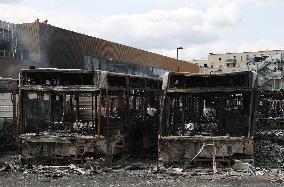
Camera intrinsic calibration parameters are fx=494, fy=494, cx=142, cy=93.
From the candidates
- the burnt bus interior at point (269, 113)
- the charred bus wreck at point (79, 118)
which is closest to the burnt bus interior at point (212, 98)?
the charred bus wreck at point (79, 118)

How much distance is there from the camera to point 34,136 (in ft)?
43.1

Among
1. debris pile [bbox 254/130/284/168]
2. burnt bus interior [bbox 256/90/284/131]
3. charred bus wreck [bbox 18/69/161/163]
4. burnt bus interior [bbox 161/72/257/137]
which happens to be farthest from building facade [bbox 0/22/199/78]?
burnt bus interior [bbox 161/72/257/137]

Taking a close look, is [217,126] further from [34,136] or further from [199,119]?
[34,136]

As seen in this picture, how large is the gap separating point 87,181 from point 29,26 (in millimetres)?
24186

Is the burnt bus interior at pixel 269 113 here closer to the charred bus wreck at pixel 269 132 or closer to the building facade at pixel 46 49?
the charred bus wreck at pixel 269 132

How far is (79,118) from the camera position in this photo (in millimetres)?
16000

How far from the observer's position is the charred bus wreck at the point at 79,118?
12875 millimetres

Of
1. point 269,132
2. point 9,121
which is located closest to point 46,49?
point 9,121

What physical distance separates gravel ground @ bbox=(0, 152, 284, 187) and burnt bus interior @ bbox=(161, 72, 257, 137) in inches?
44.6

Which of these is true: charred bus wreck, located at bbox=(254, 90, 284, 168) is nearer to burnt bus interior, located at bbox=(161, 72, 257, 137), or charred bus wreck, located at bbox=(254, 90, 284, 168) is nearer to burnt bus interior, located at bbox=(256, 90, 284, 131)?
burnt bus interior, located at bbox=(256, 90, 284, 131)

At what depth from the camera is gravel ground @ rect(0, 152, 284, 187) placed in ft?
34.5

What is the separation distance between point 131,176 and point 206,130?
10.2 feet

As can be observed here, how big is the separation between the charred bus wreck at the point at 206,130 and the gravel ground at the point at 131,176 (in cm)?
43

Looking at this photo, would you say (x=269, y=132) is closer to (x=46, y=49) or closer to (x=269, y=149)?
(x=269, y=149)
